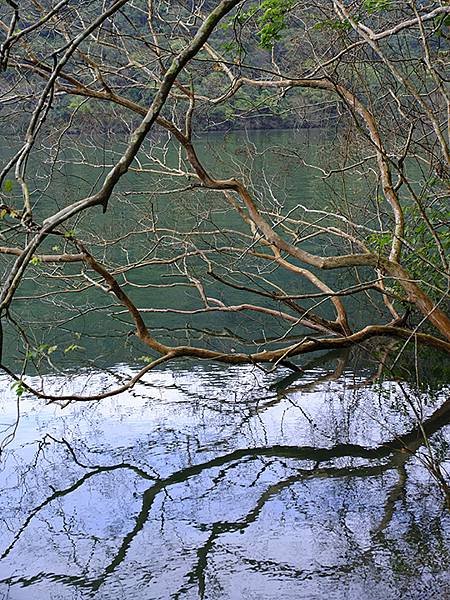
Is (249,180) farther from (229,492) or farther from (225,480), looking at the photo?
(229,492)

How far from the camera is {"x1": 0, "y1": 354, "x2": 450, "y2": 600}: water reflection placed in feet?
14.7

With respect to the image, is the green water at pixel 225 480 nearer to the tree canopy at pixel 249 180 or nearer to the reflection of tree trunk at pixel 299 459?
the reflection of tree trunk at pixel 299 459

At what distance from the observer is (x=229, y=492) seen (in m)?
5.57

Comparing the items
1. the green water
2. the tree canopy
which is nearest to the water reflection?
the green water

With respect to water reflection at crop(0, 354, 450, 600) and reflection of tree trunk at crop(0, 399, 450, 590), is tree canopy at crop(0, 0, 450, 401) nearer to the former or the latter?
water reflection at crop(0, 354, 450, 600)

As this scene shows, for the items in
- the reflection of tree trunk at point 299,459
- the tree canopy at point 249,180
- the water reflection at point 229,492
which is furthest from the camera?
the tree canopy at point 249,180

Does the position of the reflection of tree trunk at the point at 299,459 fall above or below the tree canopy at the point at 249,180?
below

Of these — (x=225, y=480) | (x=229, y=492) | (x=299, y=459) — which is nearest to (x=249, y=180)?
(x=299, y=459)

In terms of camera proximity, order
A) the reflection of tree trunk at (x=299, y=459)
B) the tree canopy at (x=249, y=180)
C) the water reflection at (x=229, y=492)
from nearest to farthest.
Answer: the water reflection at (x=229, y=492), the reflection of tree trunk at (x=299, y=459), the tree canopy at (x=249, y=180)

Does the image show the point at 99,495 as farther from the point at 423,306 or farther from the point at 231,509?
the point at 423,306

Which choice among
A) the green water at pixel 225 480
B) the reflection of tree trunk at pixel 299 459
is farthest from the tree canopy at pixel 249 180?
the reflection of tree trunk at pixel 299 459

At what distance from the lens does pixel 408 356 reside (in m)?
8.69

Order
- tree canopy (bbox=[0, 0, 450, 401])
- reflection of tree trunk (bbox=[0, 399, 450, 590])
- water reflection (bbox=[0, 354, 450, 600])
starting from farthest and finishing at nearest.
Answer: tree canopy (bbox=[0, 0, 450, 401]), reflection of tree trunk (bbox=[0, 399, 450, 590]), water reflection (bbox=[0, 354, 450, 600])

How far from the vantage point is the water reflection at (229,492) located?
4477 mm
